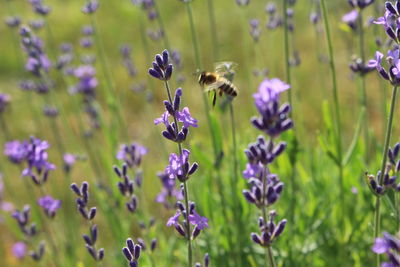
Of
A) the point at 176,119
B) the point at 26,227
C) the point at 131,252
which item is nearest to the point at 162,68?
the point at 176,119

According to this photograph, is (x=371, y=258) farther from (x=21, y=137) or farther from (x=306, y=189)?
(x=21, y=137)

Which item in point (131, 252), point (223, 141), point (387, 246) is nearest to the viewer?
point (387, 246)

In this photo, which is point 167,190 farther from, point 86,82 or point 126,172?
point 86,82

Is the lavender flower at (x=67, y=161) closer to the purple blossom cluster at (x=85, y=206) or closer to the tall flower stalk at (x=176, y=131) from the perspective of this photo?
the purple blossom cluster at (x=85, y=206)

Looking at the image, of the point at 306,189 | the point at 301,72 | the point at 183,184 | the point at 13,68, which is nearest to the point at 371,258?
the point at 306,189

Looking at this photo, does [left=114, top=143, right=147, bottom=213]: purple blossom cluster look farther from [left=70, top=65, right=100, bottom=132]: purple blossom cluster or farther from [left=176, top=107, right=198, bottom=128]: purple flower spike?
[left=70, top=65, right=100, bottom=132]: purple blossom cluster

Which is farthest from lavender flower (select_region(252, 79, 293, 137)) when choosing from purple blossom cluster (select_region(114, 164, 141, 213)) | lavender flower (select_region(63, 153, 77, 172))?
lavender flower (select_region(63, 153, 77, 172))

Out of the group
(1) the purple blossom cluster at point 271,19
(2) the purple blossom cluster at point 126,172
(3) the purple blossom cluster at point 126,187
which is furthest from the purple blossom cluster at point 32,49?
(1) the purple blossom cluster at point 271,19

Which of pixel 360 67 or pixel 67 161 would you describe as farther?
pixel 67 161
